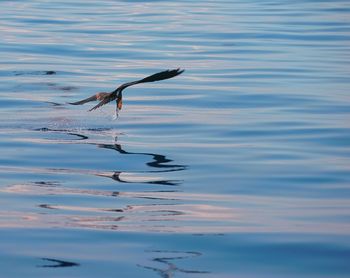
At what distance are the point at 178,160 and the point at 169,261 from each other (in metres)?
2.89

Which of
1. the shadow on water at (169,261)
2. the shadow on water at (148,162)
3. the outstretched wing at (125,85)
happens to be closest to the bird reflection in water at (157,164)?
the shadow on water at (148,162)

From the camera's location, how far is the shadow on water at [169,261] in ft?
17.4

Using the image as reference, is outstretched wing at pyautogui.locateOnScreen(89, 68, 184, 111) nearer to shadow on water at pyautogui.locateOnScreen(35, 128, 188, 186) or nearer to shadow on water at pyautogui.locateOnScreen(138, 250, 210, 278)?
shadow on water at pyautogui.locateOnScreen(35, 128, 188, 186)

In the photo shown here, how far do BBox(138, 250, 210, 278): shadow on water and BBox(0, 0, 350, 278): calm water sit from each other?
1 centimetres

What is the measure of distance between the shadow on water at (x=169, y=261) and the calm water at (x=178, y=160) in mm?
10

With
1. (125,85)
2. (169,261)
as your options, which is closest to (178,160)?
(125,85)

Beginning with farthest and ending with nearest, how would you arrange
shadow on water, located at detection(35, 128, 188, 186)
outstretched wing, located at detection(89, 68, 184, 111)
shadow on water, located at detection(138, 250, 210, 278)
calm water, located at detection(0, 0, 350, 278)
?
outstretched wing, located at detection(89, 68, 184, 111)
shadow on water, located at detection(35, 128, 188, 186)
calm water, located at detection(0, 0, 350, 278)
shadow on water, located at detection(138, 250, 210, 278)

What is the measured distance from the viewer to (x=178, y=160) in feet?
27.4

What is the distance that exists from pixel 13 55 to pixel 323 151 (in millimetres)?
8224

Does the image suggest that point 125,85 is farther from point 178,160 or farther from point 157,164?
point 178,160

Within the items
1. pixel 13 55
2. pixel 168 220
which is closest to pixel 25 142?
pixel 168 220

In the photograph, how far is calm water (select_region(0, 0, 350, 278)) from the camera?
566 centimetres

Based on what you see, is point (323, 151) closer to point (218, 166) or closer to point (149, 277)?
point (218, 166)

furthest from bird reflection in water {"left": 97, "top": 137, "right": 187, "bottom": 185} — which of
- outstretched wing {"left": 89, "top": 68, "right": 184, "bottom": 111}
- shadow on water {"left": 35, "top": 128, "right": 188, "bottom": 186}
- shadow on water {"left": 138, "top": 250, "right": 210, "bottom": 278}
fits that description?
shadow on water {"left": 138, "top": 250, "right": 210, "bottom": 278}
